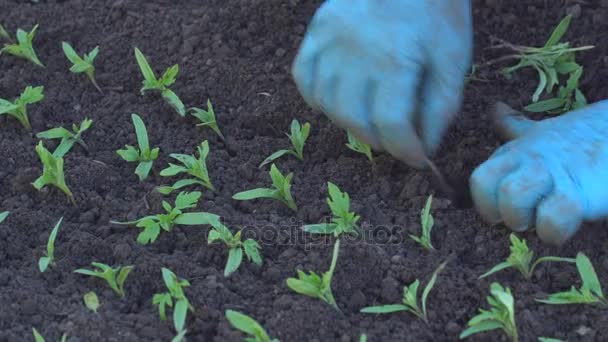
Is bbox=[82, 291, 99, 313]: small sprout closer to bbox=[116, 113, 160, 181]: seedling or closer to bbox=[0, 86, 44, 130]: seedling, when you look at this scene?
bbox=[116, 113, 160, 181]: seedling

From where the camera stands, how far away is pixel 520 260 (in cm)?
209

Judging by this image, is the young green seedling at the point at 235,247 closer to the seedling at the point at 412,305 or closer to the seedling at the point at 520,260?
the seedling at the point at 412,305

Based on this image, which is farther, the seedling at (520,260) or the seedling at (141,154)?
the seedling at (141,154)

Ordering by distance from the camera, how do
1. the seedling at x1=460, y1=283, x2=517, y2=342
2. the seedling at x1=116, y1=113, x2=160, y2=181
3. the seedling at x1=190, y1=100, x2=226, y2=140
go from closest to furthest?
the seedling at x1=460, y1=283, x2=517, y2=342, the seedling at x1=116, y1=113, x2=160, y2=181, the seedling at x1=190, y1=100, x2=226, y2=140

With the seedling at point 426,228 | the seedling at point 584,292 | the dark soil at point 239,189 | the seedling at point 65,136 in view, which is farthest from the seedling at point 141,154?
the seedling at point 584,292

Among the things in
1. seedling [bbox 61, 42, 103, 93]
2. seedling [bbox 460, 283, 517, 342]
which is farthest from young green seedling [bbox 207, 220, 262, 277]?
seedling [bbox 61, 42, 103, 93]

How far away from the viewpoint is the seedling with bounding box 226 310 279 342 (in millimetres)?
1977

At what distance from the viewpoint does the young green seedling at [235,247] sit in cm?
220

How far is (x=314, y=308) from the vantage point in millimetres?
2076

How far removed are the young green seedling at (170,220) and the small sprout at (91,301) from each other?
22 cm

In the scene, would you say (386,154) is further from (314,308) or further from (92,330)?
(92,330)

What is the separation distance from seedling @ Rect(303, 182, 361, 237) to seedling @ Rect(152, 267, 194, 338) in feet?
1.19

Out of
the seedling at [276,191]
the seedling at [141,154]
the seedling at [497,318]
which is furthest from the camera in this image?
the seedling at [141,154]

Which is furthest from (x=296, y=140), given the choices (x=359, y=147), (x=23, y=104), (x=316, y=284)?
(x=23, y=104)
